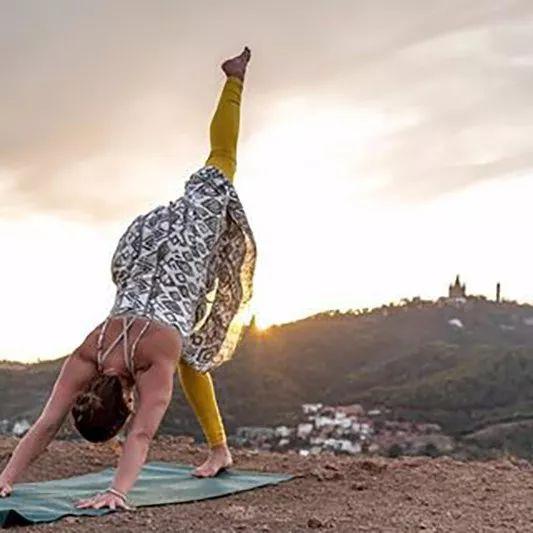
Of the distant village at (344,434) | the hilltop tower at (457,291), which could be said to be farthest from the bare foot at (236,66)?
the hilltop tower at (457,291)

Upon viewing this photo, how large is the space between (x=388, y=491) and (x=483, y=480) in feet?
2.20

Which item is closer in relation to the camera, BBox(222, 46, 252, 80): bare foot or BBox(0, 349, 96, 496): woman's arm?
BBox(0, 349, 96, 496): woman's arm

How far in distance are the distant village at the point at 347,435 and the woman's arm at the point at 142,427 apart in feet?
21.1

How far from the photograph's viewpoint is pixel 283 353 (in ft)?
74.0

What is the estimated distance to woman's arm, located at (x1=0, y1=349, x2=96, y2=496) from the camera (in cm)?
490

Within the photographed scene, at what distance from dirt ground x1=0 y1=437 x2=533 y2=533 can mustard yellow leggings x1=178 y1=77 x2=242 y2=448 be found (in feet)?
1.87

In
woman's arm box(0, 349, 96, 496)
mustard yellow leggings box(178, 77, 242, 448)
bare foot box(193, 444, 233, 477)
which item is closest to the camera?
woman's arm box(0, 349, 96, 496)

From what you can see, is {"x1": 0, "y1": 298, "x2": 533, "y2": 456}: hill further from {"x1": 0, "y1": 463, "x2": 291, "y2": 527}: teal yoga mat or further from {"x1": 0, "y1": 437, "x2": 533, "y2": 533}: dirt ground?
{"x1": 0, "y1": 463, "x2": 291, "y2": 527}: teal yoga mat

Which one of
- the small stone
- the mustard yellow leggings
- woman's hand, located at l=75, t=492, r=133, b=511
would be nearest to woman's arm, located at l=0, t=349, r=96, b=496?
woman's hand, located at l=75, t=492, r=133, b=511

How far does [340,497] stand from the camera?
5562mm

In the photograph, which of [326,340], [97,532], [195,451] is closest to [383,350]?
[326,340]

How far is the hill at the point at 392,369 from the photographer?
16.3 m

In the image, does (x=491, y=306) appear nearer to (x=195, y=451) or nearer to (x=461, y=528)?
(x=195, y=451)

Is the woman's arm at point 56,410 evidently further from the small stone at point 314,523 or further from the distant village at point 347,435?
the distant village at point 347,435
